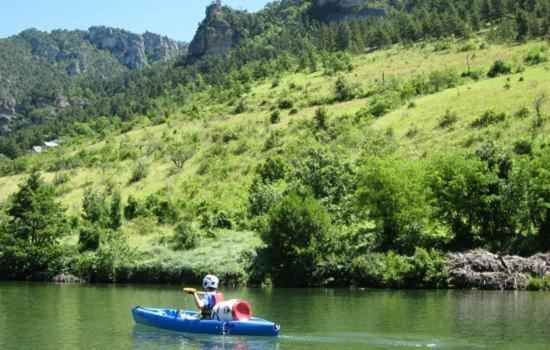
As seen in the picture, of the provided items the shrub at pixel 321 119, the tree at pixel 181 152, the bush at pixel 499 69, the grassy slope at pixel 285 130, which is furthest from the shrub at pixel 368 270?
the bush at pixel 499 69

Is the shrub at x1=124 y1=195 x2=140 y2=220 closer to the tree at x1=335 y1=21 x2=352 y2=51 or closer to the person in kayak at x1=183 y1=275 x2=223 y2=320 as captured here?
the person in kayak at x1=183 y1=275 x2=223 y2=320

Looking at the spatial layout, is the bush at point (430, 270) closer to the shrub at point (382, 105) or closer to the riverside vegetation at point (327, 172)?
the riverside vegetation at point (327, 172)

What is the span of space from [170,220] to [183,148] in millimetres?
37687

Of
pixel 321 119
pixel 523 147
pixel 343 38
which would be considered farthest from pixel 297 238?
pixel 343 38

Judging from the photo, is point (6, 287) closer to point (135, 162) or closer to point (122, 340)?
point (122, 340)

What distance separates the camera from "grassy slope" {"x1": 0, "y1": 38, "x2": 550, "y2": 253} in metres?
89.8

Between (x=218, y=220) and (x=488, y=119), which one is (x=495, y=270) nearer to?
(x=218, y=220)

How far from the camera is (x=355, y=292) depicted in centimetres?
4953

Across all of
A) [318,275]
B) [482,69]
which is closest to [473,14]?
[482,69]

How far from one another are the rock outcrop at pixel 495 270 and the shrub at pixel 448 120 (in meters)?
47.5

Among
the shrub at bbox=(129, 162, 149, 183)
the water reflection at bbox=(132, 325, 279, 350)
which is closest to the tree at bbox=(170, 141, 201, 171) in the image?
the shrub at bbox=(129, 162, 149, 183)

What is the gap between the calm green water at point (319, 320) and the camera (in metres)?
28.8

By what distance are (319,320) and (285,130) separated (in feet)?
257

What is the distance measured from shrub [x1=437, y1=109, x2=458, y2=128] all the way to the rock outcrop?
47.5 meters
